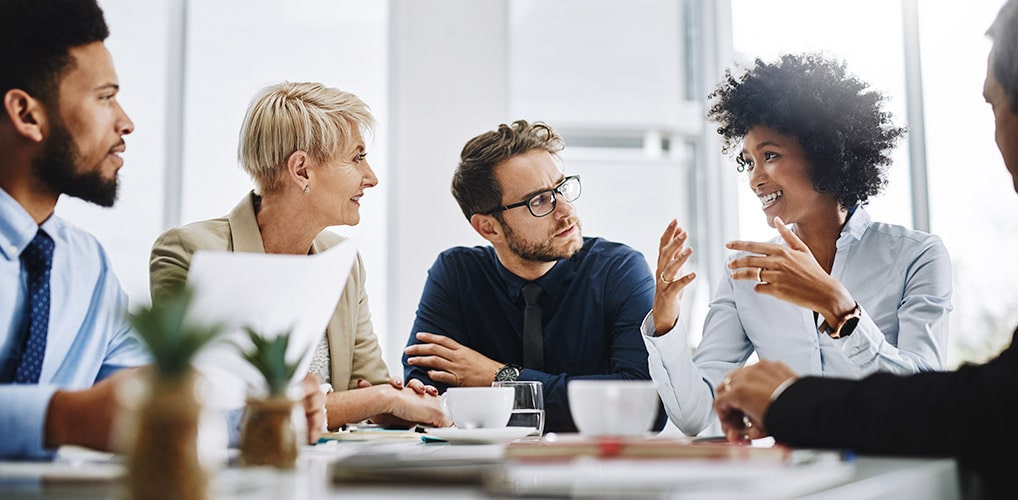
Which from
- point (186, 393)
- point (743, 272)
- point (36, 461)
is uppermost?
point (743, 272)

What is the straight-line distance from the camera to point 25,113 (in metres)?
1.52

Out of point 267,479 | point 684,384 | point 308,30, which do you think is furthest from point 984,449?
point 308,30

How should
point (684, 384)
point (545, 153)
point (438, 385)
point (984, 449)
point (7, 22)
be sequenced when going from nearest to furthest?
1. point (984, 449)
2. point (7, 22)
3. point (684, 384)
4. point (438, 385)
5. point (545, 153)

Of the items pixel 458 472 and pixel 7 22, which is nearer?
pixel 458 472

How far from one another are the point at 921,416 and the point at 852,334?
0.89m

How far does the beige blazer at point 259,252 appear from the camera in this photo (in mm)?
2049

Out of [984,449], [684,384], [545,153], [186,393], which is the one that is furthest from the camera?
[545,153]

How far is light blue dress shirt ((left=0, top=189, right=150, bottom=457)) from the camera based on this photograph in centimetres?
138

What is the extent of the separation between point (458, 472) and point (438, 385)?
1598mm

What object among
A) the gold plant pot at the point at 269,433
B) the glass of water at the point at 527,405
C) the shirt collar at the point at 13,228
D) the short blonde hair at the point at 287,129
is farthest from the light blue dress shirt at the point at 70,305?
the short blonde hair at the point at 287,129

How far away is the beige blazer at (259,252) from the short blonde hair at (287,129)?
0.39 feet

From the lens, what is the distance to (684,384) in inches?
81.2

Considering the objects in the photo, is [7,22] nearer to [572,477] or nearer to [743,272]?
[572,477]

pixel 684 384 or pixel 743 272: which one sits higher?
pixel 743 272
